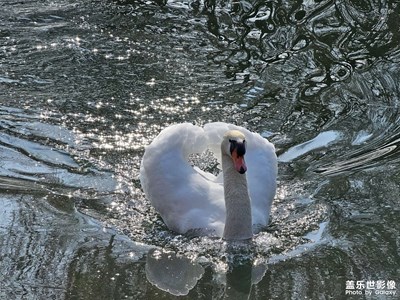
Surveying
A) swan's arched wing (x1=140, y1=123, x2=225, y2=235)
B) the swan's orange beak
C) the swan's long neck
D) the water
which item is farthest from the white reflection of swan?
the swan's orange beak

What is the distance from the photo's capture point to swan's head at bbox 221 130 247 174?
23.8 ft

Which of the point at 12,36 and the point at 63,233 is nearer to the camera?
the point at 63,233

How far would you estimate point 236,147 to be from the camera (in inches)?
289

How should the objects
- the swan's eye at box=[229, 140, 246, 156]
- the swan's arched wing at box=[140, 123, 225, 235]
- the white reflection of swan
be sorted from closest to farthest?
the white reflection of swan → the swan's eye at box=[229, 140, 246, 156] → the swan's arched wing at box=[140, 123, 225, 235]

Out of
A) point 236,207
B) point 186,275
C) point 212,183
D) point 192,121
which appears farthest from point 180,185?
point 192,121

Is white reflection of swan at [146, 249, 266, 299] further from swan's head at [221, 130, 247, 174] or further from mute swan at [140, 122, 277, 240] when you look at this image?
swan's head at [221, 130, 247, 174]

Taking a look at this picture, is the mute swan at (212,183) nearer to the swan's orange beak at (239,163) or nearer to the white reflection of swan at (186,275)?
the swan's orange beak at (239,163)

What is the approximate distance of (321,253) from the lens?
23.7 feet

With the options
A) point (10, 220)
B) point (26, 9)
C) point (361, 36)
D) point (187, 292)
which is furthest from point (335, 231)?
point (26, 9)

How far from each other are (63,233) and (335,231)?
2.21 m

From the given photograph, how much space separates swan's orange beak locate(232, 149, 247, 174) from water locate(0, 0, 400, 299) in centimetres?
63

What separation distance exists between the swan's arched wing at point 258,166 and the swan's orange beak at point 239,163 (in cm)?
64

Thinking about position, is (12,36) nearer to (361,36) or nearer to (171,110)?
(171,110)

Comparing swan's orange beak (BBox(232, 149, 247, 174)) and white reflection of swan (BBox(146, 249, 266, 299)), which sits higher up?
swan's orange beak (BBox(232, 149, 247, 174))
